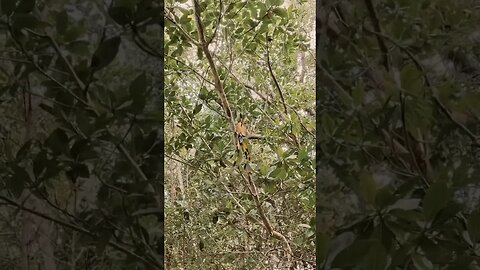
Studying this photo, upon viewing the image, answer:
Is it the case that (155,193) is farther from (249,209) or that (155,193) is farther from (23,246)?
(249,209)

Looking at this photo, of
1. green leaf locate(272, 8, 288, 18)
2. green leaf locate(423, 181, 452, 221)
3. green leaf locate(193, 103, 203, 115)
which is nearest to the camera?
green leaf locate(423, 181, 452, 221)

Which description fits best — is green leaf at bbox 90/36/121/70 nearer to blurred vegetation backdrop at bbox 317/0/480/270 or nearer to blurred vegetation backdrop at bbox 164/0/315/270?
blurred vegetation backdrop at bbox 317/0/480/270

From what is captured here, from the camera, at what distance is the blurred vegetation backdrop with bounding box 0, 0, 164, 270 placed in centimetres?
85

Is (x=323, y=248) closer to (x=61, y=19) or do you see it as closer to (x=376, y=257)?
(x=376, y=257)

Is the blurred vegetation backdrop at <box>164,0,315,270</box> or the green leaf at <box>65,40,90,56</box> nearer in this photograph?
the green leaf at <box>65,40,90,56</box>

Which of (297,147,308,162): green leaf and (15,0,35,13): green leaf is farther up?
(15,0,35,13): green leaf

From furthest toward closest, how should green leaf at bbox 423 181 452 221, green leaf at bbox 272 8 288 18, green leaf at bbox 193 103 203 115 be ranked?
green leaf at bbox 193 103 203 115 → green leaf at bbox 272 8 288 18 → green leaf at bbox 423 181 452 221

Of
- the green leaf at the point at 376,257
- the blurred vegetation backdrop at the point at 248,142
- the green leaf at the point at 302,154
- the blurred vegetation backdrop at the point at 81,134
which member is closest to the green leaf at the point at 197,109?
the blurred vegetation backdrop at the point at 248,142

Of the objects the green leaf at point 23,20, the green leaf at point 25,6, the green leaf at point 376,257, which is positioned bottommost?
the green leaf at point 376,257

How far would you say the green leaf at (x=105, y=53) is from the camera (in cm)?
85

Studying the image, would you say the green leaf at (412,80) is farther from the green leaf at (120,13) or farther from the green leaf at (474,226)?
the green leaf at (120,13)

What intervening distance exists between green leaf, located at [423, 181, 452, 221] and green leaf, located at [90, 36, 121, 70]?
0.49 metres

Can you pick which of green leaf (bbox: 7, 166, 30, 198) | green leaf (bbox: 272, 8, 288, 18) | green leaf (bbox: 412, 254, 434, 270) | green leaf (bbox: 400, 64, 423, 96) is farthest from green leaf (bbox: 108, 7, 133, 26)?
green leaf (bbox: 272, 8, 288, 18)

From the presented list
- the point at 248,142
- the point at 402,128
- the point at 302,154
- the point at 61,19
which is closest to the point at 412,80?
the point at 402,128
